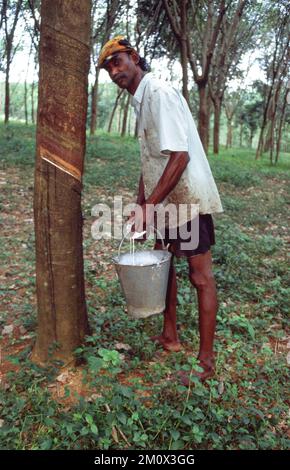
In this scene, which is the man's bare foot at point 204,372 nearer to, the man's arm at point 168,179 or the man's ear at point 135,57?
the man's arm at point 168,179

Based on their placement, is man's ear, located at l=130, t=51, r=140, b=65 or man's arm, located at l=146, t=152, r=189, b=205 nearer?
man's arm, located at l=146, t=152, r=189, b=205

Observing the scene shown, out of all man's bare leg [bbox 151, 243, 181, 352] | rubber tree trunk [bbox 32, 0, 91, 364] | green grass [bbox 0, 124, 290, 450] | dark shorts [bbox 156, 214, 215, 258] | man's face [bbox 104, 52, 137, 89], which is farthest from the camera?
man's bare leg [bbox 151, 243, 181, 352]

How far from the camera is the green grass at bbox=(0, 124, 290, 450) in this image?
6.99 feet

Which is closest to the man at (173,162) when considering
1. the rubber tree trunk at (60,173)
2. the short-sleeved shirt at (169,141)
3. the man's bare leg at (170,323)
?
the short-sleeved shirt at (169,141)

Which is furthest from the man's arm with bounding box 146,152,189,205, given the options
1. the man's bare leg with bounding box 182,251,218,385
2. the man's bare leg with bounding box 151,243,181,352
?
the man's bare leg with bounding box 151,243,181,352

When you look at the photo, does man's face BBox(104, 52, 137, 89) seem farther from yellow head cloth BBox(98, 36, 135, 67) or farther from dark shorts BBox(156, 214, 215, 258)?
dark shorts BBox(156, 214, 215, 258)

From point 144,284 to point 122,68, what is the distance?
1.23 m

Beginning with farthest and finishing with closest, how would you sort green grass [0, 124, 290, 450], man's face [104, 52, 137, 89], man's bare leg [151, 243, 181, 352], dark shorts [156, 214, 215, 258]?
man's bare leg [151, 243, 181, 352]
dark shorts [156, 214, 215, 258]
man's face [104, 52, 137, 89]
green grass [0, 124, 290, 450]

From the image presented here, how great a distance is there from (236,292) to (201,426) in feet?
6.67

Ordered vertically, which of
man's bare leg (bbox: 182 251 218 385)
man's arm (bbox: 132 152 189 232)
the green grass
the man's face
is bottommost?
the green grass

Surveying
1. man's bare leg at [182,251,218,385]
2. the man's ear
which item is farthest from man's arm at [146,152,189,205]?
the man's ear

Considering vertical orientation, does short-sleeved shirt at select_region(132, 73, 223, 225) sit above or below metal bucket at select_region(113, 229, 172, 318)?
above

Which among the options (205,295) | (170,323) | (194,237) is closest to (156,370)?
(170,323)

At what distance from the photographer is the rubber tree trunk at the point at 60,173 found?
2305 mm
